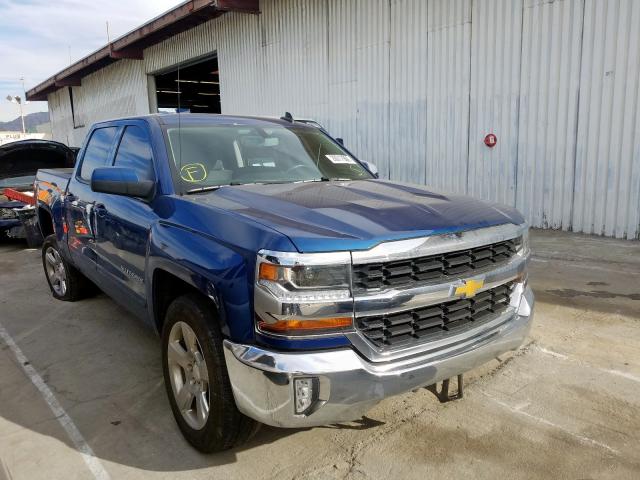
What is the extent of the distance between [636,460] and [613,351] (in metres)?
1.38

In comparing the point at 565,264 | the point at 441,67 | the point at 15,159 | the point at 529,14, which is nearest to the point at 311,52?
the point at 441,67

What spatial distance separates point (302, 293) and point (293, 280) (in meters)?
0.07

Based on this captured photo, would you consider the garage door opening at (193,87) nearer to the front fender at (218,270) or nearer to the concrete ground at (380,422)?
the concrete ground at (380,422)

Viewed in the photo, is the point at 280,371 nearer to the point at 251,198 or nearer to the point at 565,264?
the point at 251,198

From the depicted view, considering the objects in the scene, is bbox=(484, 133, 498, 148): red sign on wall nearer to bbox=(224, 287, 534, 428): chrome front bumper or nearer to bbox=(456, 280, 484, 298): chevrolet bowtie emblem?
bbox=(456, 280, 484, 298): chevrolet bowtie emblem

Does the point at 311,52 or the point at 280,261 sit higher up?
the point at 311,52

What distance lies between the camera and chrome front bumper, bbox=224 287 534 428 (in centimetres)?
216

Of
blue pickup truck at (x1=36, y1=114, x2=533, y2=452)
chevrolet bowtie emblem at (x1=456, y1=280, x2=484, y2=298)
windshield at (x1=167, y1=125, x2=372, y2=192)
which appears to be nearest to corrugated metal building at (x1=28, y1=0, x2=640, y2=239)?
windshield at (x1=167, y1=125, x2=372, y2=192)

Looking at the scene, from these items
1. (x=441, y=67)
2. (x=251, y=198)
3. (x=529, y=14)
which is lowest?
(x=251, y=198)

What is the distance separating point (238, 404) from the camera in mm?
2332

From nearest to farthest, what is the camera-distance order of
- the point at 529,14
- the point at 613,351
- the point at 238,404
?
the point at 238,404 → the point at 613,351 → the point at 529,14

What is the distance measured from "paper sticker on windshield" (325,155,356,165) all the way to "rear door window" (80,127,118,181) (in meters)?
1.77

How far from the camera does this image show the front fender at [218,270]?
7.43ft

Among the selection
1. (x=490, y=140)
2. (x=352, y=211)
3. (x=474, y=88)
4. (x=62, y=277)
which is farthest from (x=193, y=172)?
(x=474, y=88)
